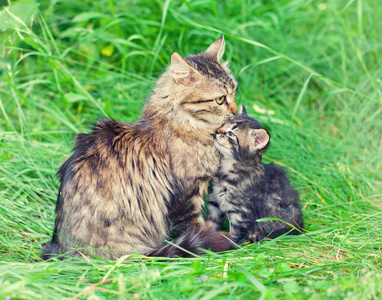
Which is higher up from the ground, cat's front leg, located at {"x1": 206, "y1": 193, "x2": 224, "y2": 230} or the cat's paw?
cat's front leg, located at {"x1": 206, "y1": 193, "x2": 224, "y2": 230}

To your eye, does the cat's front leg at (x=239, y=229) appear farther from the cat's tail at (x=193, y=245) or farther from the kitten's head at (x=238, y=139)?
the kitten's head at (x=238, y=139)

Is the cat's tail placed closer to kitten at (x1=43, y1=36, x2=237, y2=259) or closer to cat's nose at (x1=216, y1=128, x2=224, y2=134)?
kitten at (x1=43, y1=36, x2=237, y2=259)

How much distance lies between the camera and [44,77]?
5086 millimetres

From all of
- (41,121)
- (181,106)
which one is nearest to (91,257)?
(181,106)

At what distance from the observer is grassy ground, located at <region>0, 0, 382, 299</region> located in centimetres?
231

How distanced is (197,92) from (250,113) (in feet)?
4.87

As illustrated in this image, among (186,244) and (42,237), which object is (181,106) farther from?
(42,237)

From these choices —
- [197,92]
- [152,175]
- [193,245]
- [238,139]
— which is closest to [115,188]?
[152,175]

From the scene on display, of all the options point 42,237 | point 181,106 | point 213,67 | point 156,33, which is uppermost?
point 156,33

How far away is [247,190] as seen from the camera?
3098mm

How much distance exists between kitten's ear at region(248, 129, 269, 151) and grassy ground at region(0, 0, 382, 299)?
0.78 m

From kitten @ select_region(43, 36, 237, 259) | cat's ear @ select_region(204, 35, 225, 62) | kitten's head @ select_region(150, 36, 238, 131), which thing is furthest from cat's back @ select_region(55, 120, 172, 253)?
cat's ear @ select_region(204, 35, 225, 62)

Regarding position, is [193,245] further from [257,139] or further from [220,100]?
[220,100]

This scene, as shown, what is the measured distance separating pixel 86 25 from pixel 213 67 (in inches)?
116
